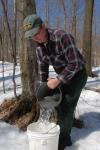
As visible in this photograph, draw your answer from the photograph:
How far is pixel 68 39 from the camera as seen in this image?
3.53 meters

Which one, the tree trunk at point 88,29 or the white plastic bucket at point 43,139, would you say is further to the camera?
the tree trunk at point 88,29

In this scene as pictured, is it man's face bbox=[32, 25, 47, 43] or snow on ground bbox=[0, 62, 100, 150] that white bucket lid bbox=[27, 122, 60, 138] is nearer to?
snow on ground bbox=[0, 62, 100, 150]

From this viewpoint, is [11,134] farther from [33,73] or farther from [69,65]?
[69,65]

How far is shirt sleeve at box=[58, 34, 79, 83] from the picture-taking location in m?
3.51

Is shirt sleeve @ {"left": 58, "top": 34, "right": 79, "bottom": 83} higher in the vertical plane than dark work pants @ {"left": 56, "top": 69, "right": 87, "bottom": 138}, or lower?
higher

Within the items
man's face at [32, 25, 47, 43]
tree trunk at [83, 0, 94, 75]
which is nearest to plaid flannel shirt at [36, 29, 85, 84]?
man's face at [32, 25, 47, 43]

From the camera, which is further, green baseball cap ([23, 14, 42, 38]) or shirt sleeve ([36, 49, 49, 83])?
shirt sleeve ([36, 49, 49, 83])

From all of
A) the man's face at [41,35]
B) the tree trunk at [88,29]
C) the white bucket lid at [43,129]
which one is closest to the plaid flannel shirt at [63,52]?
the man's face at [41,35]

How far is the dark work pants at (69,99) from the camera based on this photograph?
379 cm

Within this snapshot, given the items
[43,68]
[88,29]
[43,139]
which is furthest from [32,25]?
[88,29]

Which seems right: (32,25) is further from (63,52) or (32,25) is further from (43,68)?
(43,68)

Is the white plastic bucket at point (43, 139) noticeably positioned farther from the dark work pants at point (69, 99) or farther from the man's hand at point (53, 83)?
the man's hand at point (53, 83)

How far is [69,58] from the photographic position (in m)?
3.52

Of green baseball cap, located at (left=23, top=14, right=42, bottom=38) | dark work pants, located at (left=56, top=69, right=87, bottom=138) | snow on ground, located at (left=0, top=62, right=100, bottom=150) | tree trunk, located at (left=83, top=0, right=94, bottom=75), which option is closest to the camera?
green baseball cap, located at (left=23, top=14, right=42, bottom=38)
